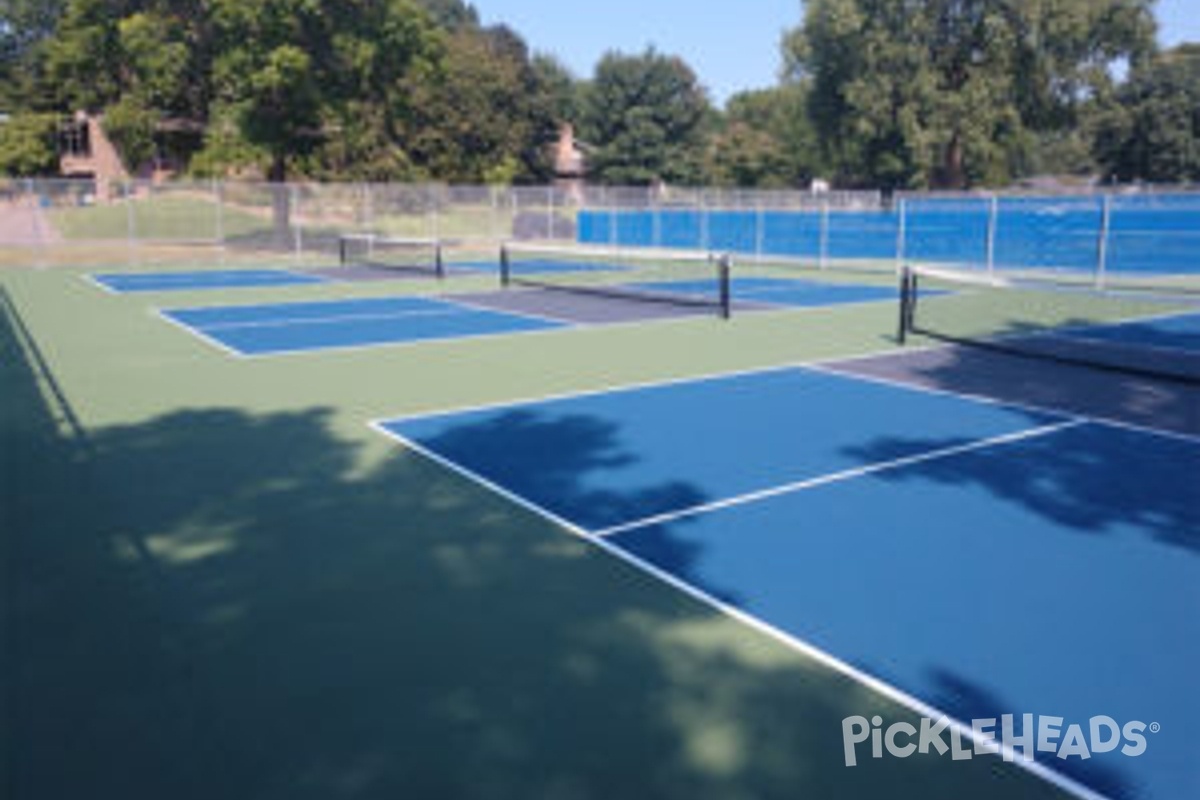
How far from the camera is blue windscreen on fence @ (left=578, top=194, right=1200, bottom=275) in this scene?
23.5 meters

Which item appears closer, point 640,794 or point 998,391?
point 640,794

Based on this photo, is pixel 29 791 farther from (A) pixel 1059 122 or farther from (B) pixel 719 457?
(A) pixel 1059 122

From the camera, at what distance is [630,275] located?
83.8 feet

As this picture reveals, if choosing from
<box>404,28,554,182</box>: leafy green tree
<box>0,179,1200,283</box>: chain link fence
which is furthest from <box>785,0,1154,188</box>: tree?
<box>404,28,554,182</box>: leafy green tree

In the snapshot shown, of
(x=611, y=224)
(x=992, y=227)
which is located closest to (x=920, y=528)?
(x=992, y=227)

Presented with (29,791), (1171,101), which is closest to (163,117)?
(29,791)

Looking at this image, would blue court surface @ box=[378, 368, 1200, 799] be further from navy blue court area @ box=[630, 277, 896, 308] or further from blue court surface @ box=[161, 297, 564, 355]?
navy blue court area @ box=[630, 277, 896, 308]

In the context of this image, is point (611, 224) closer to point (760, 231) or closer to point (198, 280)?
point (760, 231)

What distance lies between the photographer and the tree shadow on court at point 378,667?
11.1ft

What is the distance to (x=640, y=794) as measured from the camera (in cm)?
326

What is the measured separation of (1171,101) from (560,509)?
204 ft
